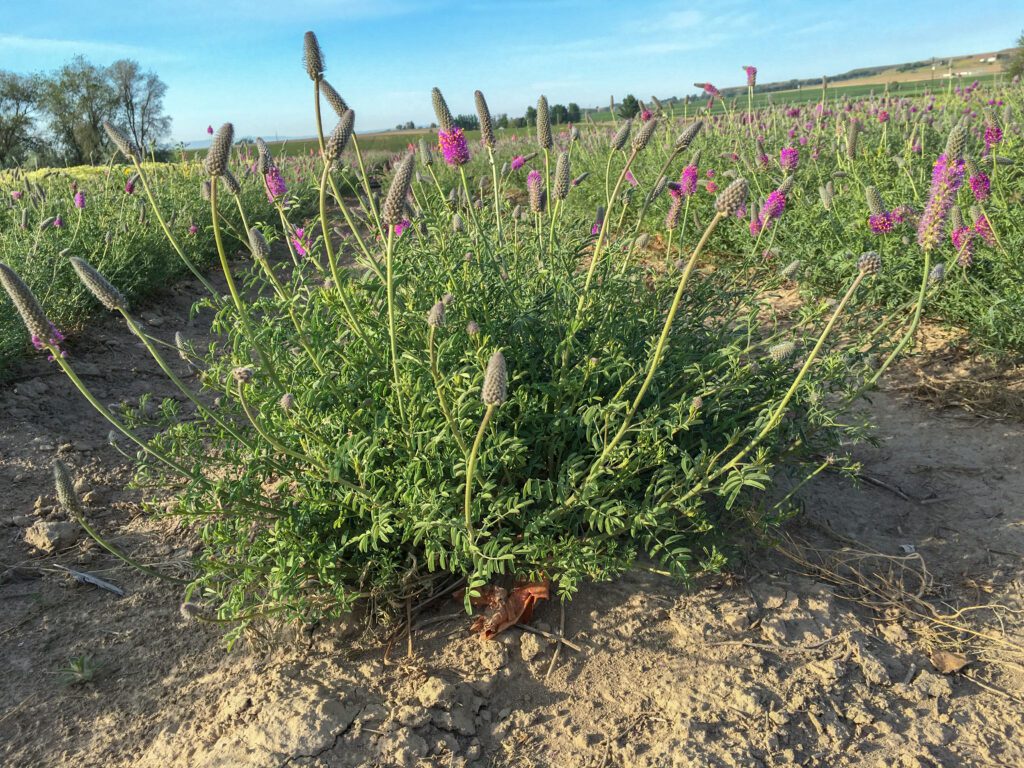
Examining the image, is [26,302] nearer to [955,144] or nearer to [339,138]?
[339,138]

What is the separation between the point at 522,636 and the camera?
2.38 m

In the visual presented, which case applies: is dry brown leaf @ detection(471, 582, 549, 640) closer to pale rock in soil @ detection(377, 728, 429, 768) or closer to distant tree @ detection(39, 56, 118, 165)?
pale rock in soil @ detection(377, 728, 429, 768)

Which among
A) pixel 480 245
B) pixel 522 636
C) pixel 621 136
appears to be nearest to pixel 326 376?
pixel 480 245

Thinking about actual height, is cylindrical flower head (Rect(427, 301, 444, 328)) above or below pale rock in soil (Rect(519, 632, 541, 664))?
above

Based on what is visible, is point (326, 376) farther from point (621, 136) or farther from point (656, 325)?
point (621, 136)

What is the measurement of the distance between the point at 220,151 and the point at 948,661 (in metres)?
2.62

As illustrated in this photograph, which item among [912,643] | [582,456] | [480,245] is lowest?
[912,643]

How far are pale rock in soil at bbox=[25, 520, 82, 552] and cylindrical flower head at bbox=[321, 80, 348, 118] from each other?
7.00ft

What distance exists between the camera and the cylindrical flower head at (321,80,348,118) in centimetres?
230

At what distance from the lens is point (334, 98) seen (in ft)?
7.55

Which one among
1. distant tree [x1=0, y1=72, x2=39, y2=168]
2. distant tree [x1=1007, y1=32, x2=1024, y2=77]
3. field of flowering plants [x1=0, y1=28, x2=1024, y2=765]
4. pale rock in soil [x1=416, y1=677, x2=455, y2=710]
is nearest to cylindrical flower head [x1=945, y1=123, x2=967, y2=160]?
field of flowering plants [x1=0, y1=28, x2=1024, y2=765]

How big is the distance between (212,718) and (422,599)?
0.72 metres

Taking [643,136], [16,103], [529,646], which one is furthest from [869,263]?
[16,103]

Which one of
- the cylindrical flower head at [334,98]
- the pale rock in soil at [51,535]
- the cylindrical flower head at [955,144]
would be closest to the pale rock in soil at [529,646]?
the cylindrical flower head at [334,98]
